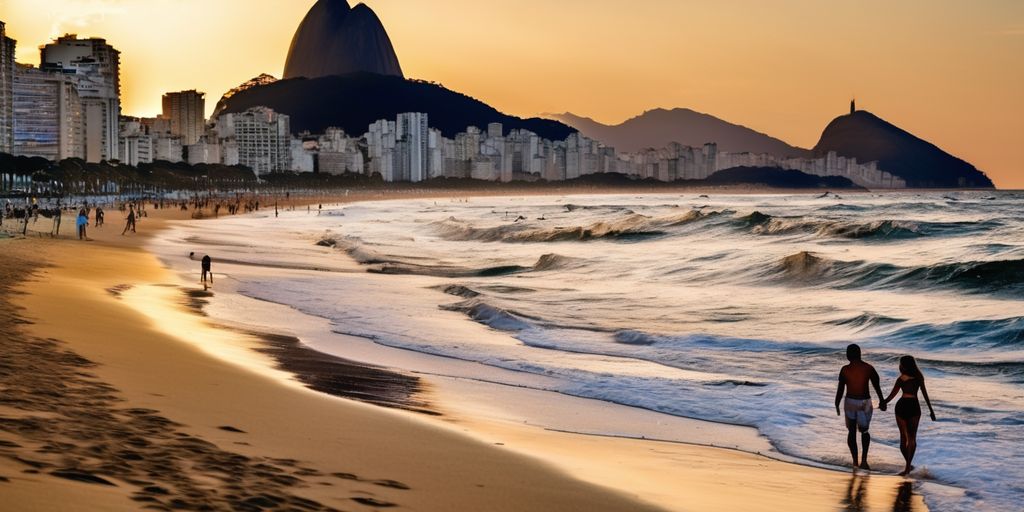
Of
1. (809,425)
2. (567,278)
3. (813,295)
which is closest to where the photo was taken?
(809,425)

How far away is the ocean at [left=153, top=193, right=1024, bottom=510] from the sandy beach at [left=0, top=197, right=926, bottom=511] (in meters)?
1.27

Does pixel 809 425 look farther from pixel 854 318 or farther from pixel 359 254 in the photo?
pixel 359 254

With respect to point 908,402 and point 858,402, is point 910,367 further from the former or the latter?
point 858,402

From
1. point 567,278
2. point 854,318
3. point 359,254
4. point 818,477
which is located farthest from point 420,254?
point 818,477

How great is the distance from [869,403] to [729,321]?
12449 millimetres

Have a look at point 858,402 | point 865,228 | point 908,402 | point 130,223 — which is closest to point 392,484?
point 858,402

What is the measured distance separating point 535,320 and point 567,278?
11.9 metres

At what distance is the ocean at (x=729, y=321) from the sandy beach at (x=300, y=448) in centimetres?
127

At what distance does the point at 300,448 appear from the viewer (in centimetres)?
882

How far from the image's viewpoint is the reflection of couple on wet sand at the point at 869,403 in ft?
33.3

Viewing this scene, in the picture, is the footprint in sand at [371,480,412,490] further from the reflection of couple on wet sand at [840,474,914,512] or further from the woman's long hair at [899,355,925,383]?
the woman's long hair at [899,355,925,383]

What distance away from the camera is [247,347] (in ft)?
53.4

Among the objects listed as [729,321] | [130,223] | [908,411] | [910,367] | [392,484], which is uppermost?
[910,367]

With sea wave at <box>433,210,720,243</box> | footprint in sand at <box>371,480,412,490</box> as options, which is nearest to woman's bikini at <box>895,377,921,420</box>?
footprint in sand at <box>371,480,412,490</box>
